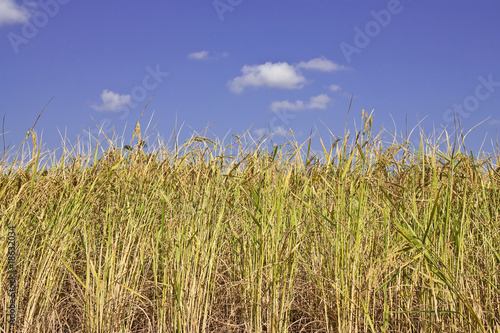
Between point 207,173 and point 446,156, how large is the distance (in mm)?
1601

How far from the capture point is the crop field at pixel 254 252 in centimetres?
221

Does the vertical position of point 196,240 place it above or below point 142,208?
below

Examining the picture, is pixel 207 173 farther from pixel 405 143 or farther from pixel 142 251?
pixel 405 143

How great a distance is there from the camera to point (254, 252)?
7.53 ft

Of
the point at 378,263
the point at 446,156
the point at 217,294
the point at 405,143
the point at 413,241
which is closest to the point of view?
the point at 413,241

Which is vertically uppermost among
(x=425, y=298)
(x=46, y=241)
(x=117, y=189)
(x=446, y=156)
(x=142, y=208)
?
(x=446, y=156)

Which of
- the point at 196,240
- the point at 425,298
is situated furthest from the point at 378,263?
the point at 196,240

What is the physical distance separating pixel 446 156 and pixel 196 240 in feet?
5.86

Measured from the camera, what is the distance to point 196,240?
90.4 inches

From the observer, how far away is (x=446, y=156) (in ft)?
9.71

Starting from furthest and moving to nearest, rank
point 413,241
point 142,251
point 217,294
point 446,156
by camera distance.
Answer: point 446,156
point 217,294
point 142,251
point 413,241

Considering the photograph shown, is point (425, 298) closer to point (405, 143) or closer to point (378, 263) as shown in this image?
point (378, 263)

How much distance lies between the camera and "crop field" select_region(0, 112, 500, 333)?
2209 mm

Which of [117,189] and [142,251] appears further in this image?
[117,189]
